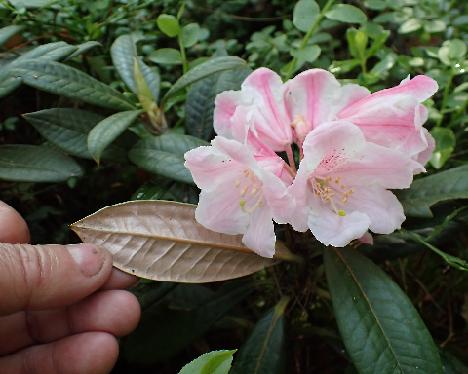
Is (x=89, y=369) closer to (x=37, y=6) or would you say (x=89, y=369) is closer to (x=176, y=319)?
(x=176, y=319)

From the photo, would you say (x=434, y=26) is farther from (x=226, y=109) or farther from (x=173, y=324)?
(x=173, y=324)

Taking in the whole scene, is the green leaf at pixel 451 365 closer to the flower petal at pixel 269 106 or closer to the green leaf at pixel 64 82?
the flower petal at pixel 269 106

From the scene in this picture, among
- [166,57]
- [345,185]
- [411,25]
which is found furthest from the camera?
[411,25]

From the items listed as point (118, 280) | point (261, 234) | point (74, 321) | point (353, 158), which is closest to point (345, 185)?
point (353, 158)

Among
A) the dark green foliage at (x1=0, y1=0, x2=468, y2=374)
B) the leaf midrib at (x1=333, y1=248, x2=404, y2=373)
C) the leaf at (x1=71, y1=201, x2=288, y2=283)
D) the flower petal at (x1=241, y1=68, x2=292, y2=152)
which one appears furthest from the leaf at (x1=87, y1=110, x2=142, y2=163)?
the leaf midrib at (x1=333, y1=248, x2=404, y2=373)

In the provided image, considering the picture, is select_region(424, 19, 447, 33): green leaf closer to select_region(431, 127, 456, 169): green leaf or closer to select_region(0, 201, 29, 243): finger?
select_region(431, 127, 456, 169): green leaf

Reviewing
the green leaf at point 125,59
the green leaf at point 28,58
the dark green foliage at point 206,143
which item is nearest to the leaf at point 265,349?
the dark green foliage at point 206,143
